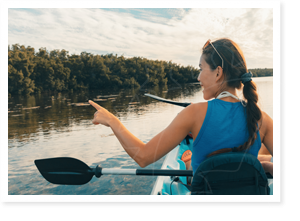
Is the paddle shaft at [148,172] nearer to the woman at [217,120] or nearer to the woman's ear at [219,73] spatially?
the woman at [217,120]

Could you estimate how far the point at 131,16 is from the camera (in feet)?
4.10

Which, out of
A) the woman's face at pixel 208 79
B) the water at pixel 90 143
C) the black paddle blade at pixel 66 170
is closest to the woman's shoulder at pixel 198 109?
the woman's face at pixel 208 79

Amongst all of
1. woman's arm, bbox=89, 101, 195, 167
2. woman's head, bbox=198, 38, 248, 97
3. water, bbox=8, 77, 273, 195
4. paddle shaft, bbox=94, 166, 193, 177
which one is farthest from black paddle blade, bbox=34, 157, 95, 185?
woman's head, bbox=198, 38, 248, 97

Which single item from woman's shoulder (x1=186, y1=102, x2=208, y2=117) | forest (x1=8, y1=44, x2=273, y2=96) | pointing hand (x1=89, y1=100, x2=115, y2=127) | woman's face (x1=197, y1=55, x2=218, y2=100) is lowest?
pointing hand (x1=89, y1=100, x2=115, y2=127)

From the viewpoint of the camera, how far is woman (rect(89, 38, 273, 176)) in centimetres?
63

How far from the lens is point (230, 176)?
71 centimetres

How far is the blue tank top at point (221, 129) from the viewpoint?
63cm

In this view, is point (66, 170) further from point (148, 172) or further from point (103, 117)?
point (103, 117)

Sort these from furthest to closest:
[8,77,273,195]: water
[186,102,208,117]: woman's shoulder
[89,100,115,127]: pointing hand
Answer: [8,77,273,195]: water → [89,100,115,127]: pointing hand → [186,102,208,117]: woman's shoulder

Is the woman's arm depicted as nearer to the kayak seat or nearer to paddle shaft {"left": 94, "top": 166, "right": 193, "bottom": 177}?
the kayak seat

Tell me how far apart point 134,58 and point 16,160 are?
9.79 feet

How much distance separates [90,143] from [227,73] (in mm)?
3954

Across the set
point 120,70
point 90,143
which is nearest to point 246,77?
point 120,70

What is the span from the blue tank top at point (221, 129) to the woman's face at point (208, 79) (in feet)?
0.27
